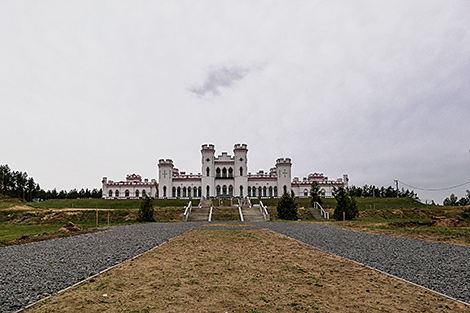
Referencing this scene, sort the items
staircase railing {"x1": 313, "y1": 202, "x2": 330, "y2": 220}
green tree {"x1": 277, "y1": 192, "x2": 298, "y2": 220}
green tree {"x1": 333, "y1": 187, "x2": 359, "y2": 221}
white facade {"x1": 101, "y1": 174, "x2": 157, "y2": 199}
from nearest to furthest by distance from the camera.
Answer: green tree {"x1": 333, "y1": 187, "x2": 359, "y2": 221}
green tree {"x1": 277, "y1": 192, "x2": 298, "y2": 220}
staircase railing {"x1": 313, "y1": 202, "x2": 330, "y2": 220}
white facade {"x1": 101, "y1": 174, "x2": 157, "y2": 199}

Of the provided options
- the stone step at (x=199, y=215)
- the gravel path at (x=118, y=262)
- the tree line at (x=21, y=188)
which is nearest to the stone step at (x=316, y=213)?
the stone step at (x=199, y=215)

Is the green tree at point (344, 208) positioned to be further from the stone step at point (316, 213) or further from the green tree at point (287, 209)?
the stone step at point (316, 213)

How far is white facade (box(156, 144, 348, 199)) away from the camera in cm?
6719

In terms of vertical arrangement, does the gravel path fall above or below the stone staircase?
above

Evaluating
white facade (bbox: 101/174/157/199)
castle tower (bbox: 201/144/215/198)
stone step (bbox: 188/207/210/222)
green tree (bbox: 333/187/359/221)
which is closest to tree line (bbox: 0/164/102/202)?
white facade (bbox: 101/174/157/199)

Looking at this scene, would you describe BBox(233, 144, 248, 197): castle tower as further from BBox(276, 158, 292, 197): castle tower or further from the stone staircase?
the stone staircase

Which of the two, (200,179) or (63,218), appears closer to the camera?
(63,218)

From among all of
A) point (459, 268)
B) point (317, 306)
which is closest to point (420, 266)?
point (459, 268)

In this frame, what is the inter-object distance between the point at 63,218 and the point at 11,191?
77497 millimetres

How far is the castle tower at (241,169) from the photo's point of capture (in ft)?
Result: 220

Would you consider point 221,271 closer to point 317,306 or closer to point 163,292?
point 163,292

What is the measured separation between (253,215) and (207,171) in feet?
101

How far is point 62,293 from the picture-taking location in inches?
211

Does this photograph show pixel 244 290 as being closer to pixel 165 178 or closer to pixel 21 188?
pixel 165 178
